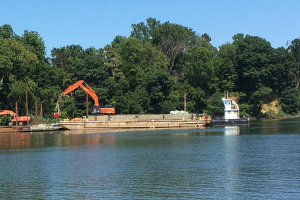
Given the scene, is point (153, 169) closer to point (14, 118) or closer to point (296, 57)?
point (14, 118)

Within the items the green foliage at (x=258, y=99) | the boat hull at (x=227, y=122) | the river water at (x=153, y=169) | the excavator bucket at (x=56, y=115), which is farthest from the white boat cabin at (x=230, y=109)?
the river water at (x=153, y=169)

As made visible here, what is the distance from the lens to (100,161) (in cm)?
5306

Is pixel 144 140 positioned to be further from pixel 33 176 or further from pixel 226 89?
pixel 226 89

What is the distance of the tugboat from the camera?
10631cm

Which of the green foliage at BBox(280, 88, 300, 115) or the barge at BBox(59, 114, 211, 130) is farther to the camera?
the green foliage at BBox(280, 88, 300, 115)

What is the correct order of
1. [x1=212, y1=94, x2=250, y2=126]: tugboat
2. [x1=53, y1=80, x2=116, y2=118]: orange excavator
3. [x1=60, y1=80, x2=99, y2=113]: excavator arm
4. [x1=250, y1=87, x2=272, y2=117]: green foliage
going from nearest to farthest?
[x1=212, y1=94, x2=250, y2=126]: tugboat, [x1=53, y1=80, x2=116, y2=118]: orange excavator, [x1=60, y1=80, x2=99, y2=113]: excavator arm, [x1=250, y1=87, x2=272, y2=117]: green foliage

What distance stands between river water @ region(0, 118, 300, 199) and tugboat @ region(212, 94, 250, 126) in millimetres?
32929

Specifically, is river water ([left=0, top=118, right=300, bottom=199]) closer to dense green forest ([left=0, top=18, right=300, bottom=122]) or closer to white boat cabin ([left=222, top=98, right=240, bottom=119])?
white boat cabin ([left=222, top=98, right=240, bottom=119])

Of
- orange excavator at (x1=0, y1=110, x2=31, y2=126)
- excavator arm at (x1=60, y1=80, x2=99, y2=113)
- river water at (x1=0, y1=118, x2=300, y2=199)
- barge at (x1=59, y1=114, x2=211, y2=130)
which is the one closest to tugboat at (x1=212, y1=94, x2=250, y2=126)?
barge at (x1=59, y1=114, x2=211, y2=130)

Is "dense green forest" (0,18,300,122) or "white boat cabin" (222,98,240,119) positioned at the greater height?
"dense green forest" (0,18,300,122)

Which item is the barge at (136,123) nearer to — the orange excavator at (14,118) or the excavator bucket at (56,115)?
the orange excavator at (14,118)

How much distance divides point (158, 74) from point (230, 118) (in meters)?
22.8

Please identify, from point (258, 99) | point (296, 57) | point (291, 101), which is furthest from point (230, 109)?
point (296, 57)

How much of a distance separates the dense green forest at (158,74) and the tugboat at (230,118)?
16935 millimetres
